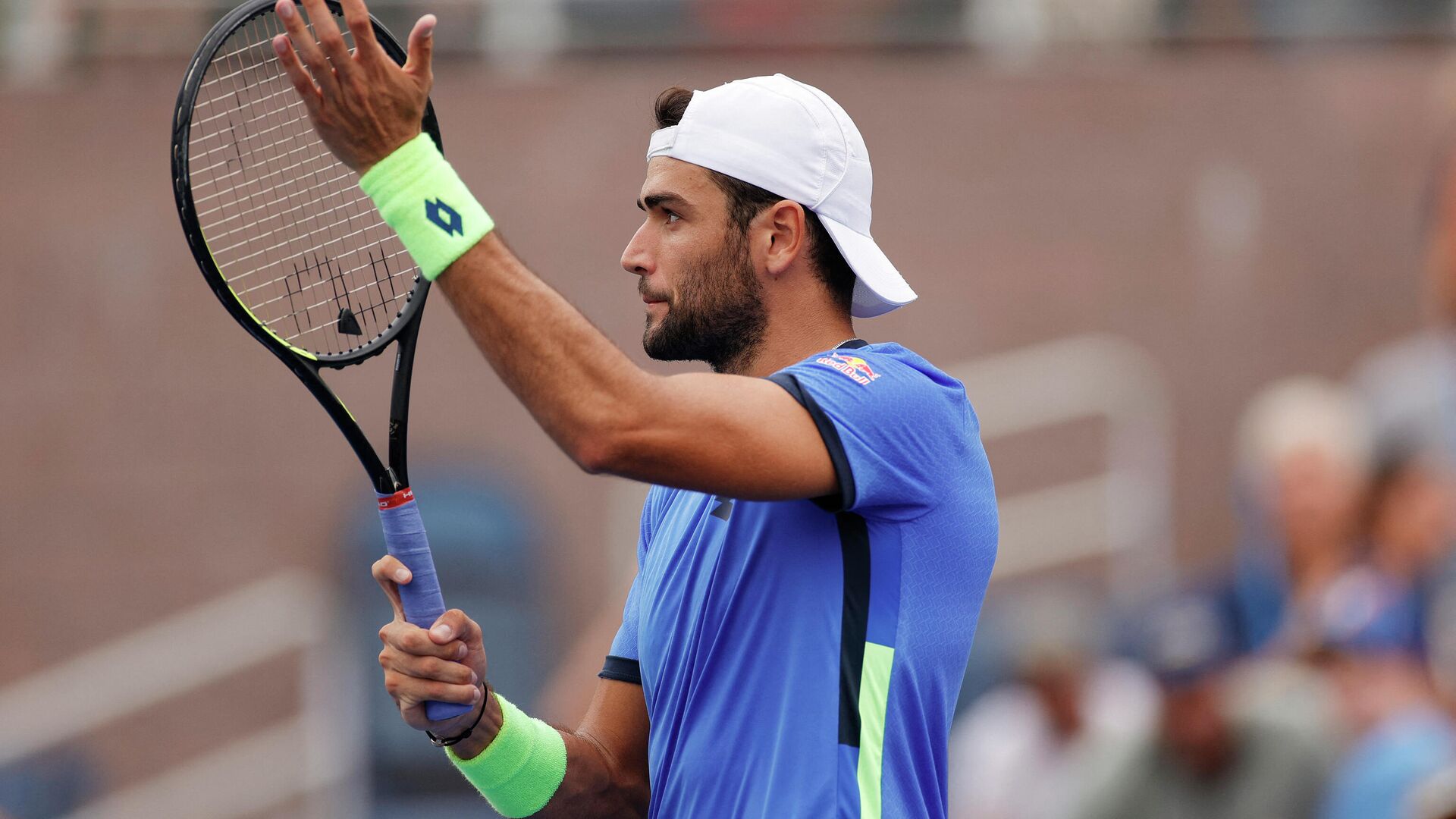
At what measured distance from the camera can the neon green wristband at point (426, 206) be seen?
2.75 meters

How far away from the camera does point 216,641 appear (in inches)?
483

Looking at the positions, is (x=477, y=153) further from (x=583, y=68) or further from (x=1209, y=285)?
(x=1209, y=285)

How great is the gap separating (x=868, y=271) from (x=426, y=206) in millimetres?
895

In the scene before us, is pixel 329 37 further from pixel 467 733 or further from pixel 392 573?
pixel 467 733

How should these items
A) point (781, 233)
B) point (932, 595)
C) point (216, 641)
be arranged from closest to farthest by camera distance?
point (932, 595) < point (781, 233) < point (216, 641)

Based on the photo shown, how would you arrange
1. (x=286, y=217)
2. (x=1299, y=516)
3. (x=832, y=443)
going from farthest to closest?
(x=286, y=217) < (x=1299, y=516) < (x=832, y=443)

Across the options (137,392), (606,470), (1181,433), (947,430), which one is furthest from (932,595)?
(137,392)

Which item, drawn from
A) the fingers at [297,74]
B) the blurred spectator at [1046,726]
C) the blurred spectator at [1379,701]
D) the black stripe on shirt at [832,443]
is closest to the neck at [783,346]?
the black stripe on shirt at [832,443]

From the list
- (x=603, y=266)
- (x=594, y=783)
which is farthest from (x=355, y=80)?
(x=603, y=266)

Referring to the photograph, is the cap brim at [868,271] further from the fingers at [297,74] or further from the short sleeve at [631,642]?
the fingers at [297,74]

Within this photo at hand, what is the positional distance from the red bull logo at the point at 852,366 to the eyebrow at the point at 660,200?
1.33ft

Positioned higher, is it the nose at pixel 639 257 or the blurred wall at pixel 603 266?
the nose at pixel 639 257

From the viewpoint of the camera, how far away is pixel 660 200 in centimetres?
328

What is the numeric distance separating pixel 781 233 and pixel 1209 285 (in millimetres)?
9939
